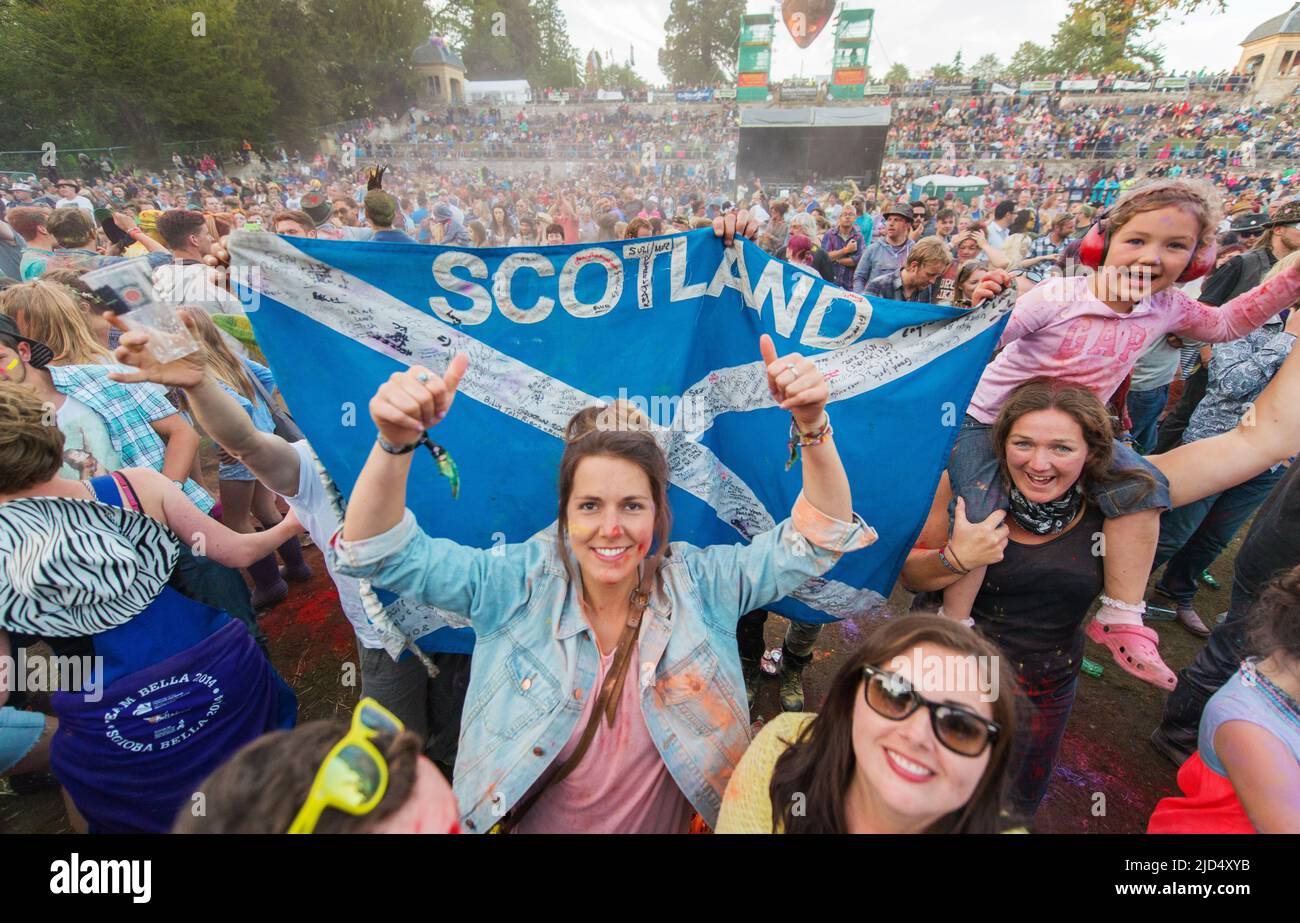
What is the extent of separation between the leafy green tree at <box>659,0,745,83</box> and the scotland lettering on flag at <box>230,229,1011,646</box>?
270 feet

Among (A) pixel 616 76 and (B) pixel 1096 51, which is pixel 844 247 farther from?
(A) pixel 616 76

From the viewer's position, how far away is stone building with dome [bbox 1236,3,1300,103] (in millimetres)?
38750

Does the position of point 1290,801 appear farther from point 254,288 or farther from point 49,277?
point 49,277

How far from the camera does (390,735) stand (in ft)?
3.82

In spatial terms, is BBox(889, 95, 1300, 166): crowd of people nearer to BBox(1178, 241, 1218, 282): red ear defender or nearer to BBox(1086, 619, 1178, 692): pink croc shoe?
BBox(1178, 241, 1218, 282): red ear defender

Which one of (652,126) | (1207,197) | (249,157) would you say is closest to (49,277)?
(1207,197)

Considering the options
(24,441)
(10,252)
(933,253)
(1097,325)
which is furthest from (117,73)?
(1097,325)

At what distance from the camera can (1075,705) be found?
340 cm

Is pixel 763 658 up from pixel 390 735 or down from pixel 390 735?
down

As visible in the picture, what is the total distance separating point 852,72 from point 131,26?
38.4m

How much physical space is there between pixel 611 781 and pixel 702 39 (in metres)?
86.4

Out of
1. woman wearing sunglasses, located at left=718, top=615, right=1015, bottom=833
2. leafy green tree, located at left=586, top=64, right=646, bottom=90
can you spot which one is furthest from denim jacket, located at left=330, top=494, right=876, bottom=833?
leafy green tree, located at left=586, top=64, right=646, bottom=90

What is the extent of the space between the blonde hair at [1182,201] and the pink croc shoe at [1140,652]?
5.12 ft

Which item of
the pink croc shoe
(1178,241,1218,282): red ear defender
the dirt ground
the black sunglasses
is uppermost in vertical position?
(1178,241,1218,282): red ear defender
